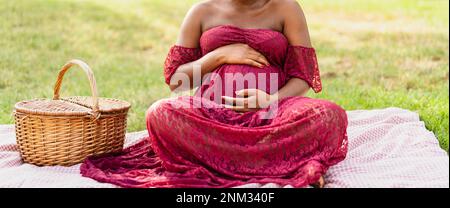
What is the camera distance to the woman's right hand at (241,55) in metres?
3.65

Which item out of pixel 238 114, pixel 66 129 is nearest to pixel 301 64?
pixel 238 114

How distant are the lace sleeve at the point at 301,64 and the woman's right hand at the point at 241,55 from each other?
14 cm

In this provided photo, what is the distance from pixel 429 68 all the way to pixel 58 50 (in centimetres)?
430

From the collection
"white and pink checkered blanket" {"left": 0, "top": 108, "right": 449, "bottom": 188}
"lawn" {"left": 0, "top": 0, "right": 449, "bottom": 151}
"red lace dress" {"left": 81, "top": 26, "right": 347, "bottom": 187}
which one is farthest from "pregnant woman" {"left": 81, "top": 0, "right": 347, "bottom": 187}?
"lawn" {"left": 0, "top": 0, "right": 449, "bottom": 151}

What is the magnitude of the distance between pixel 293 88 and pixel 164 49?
4.90m

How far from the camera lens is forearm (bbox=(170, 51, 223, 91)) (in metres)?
3.68

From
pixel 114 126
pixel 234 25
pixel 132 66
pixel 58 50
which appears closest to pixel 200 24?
pixel 234 25

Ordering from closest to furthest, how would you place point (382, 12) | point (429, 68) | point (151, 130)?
point (151, 130), point (429, 68), point (382, 12)

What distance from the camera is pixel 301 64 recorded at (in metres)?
3.69

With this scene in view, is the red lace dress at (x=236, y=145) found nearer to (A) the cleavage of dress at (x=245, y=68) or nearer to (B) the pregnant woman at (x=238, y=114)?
(B) the pregnant woman at (x=238, y=114)

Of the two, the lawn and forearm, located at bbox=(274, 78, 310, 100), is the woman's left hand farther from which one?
the lawn

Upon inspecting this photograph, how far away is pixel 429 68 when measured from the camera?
6.99 m
